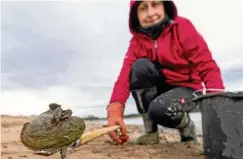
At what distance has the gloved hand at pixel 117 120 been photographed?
3254 millimetres

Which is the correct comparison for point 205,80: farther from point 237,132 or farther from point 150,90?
point 237,132

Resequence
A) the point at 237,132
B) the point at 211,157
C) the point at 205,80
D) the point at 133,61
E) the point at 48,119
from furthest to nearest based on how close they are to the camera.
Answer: the point at 133,61 → the point at 205,80 → the point at 211,157 → the point at 237,132 → the point at 48,119

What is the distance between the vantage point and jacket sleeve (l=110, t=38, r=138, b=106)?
3.63 metres

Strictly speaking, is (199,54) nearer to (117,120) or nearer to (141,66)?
(141,66)

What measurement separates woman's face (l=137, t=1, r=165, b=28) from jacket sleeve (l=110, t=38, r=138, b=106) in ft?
0.79

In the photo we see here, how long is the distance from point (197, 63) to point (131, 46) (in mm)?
750

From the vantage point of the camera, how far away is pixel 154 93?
3713 mm

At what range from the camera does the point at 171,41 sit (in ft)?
12.0

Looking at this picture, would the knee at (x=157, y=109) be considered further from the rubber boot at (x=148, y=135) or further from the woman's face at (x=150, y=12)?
the woman's face at (x=150, y=12)

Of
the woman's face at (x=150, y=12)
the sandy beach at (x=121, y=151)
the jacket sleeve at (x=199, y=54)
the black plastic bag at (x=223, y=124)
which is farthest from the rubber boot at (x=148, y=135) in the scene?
the black plastic bag at (x=223, y=124)

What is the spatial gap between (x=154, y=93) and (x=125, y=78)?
29 cm

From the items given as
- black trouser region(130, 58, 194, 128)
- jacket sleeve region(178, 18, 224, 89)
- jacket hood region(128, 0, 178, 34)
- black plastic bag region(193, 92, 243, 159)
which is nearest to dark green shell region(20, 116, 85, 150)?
black plastic bag region(193, 92, 243, 159)

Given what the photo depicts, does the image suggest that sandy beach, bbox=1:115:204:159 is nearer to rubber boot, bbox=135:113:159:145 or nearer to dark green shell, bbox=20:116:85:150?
rubber boot, bbox=135:113:159:145

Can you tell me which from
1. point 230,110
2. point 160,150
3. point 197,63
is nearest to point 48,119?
point 230,110
